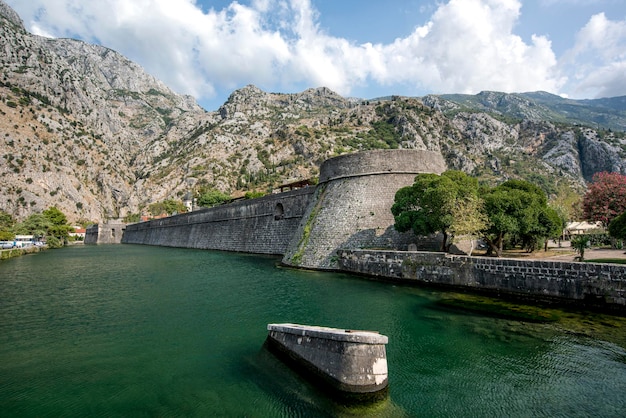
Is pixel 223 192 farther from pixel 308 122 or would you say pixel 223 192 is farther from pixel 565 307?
pixel 565 307

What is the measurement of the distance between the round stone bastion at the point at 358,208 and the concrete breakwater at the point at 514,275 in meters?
3.12

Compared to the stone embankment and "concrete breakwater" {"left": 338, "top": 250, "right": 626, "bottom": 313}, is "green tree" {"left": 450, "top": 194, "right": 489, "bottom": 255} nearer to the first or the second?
"concrete breakwater" {"left": 338, "top": 250, "right": 626, "bottom": 313}

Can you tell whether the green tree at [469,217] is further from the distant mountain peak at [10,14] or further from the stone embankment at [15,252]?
the distant mountain peak at [10,14]

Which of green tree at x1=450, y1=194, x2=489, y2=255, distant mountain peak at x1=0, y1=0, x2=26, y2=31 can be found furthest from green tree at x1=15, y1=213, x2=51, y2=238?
distant mountain peak at x1=0, y1=0, x2=26, y2=31

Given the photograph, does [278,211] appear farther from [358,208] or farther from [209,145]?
[209,145]

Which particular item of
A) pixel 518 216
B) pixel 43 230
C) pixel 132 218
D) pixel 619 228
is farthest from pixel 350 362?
pixel 132 218

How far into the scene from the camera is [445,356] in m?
9.28

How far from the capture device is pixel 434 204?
2048 centimetres

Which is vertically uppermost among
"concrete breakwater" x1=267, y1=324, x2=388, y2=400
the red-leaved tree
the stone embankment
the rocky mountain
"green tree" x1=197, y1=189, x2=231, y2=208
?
the rocky mountain

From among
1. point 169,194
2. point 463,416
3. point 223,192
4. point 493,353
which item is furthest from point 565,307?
point 169,194

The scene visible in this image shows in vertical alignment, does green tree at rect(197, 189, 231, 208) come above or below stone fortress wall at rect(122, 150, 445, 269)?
above

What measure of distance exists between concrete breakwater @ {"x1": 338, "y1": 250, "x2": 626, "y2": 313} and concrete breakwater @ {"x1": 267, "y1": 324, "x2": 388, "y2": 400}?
1039 cm

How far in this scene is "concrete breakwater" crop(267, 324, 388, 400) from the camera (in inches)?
274

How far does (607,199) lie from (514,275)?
1877 cm
